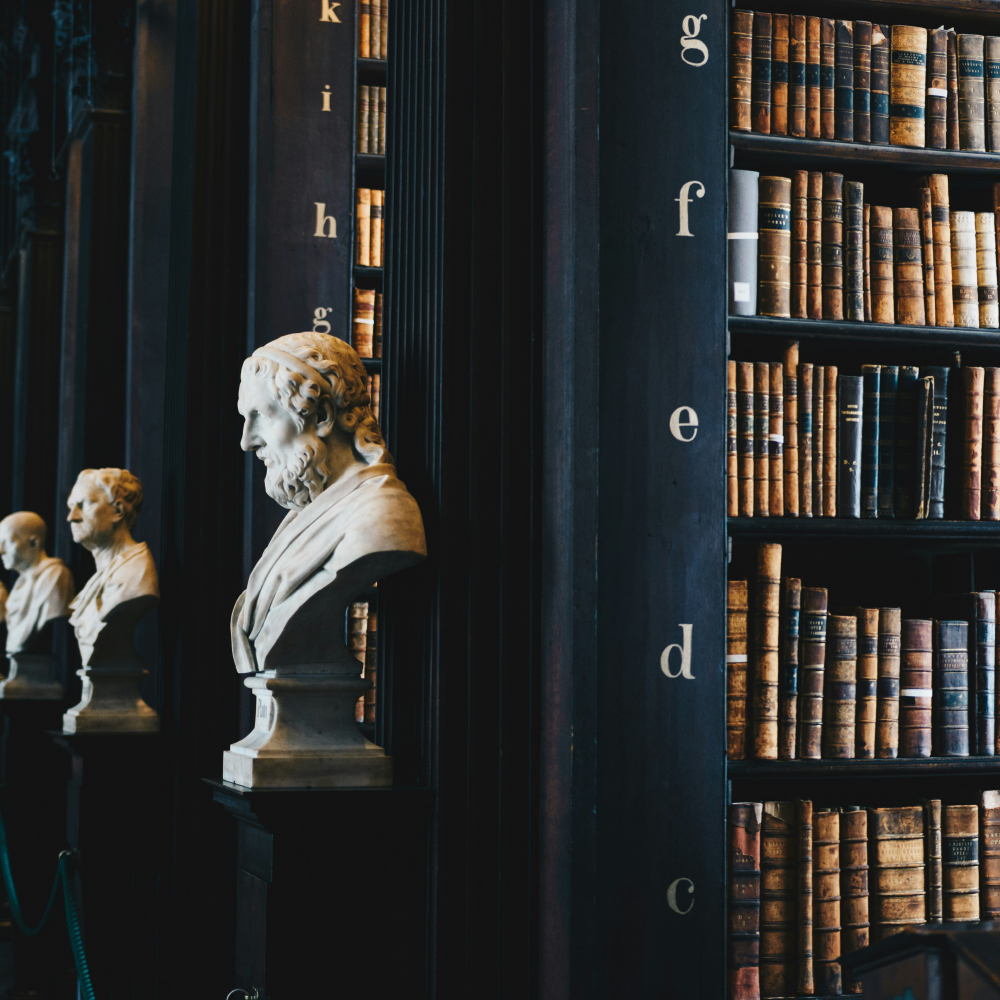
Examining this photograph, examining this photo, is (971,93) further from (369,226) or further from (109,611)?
(109,611)

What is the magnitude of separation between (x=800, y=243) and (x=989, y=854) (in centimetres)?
125

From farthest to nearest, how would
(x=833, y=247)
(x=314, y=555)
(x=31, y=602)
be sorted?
1. (x=31, y=602)
2. (x=833, y=247)
3. (x=314, y=555)

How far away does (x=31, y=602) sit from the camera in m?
6.10

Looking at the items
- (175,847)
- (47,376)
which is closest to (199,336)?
(175,847)

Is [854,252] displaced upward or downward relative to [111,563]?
upward

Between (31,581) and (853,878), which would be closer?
(853,878)

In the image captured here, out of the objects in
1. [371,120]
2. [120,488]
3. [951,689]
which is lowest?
[951,689]

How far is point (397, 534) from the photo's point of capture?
2.35m

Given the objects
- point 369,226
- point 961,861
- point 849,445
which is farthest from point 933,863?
point 369,226

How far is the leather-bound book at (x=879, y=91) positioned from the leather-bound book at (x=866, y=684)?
0.97 meters

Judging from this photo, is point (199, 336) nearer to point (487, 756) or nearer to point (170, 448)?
point (170, 448)

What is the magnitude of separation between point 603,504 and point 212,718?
215cm

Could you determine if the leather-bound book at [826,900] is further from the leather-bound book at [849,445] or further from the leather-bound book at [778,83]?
the leather-bound book at [778,83]

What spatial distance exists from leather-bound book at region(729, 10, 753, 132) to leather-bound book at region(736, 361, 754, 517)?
48 cm
